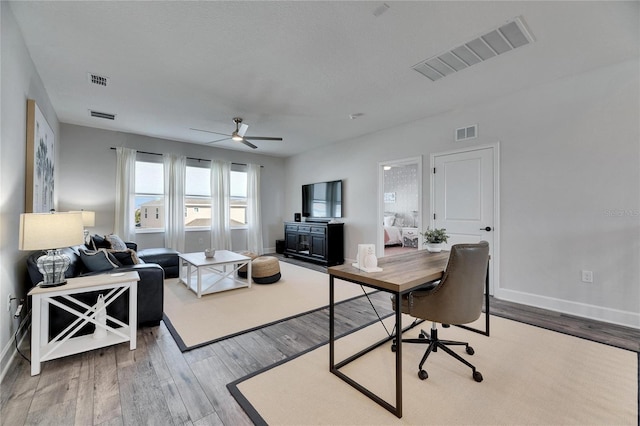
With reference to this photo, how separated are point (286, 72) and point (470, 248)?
253cm

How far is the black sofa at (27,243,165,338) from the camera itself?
7.23 feet

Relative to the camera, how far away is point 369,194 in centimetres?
540

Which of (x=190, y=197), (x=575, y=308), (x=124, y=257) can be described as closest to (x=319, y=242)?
(x=190, y=197)

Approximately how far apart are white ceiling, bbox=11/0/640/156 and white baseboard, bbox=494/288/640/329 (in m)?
2.55

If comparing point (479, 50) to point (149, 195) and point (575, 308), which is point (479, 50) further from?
point (149, 195)

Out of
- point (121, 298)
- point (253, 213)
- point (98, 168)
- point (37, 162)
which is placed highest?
point (98, 168)

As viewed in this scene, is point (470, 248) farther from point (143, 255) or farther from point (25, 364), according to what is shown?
point (143, 255)

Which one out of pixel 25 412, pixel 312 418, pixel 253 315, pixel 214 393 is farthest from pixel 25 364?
pixel 312 418

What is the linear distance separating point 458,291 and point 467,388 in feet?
2.04

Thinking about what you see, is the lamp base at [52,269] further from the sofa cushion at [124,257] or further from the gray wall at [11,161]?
the sofa cushion at [124,257]

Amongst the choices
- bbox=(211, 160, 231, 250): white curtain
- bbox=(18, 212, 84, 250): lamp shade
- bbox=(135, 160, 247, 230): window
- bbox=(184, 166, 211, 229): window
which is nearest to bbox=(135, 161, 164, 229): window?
bbox=(135, 160, 247, 230): window

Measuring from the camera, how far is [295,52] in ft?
8.56

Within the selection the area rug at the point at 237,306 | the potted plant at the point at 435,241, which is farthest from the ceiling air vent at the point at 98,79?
the potted plant at the point at 435,241

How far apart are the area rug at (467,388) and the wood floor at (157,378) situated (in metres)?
0.17
